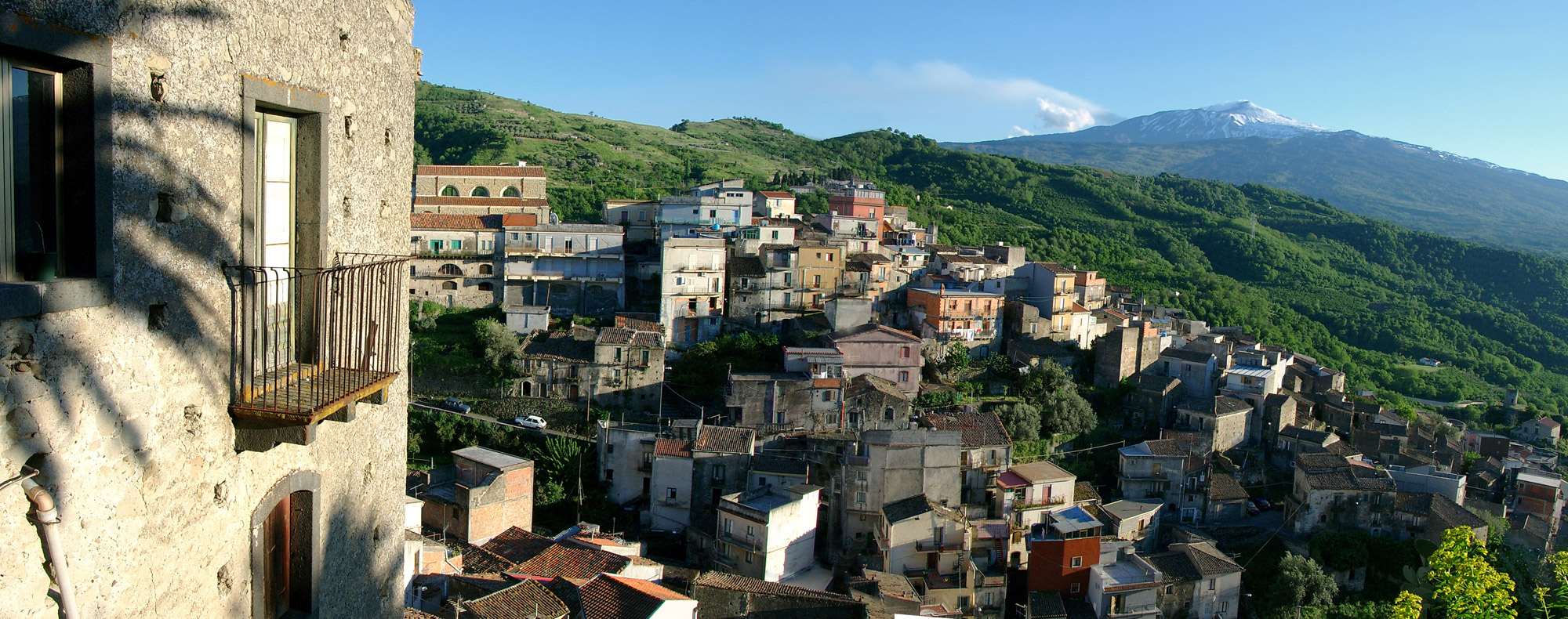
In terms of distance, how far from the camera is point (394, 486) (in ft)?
13.6

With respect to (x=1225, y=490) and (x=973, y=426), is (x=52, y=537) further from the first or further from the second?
(x=1225, y=490)

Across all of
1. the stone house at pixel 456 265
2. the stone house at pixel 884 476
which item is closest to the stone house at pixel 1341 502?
the stone house at pixel 884 476

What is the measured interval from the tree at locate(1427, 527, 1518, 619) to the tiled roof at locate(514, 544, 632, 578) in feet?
42.0

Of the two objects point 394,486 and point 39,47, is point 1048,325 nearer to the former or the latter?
point 394,486

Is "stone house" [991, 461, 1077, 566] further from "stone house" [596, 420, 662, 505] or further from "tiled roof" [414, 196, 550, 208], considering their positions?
"tiled roof" [414, 196, 550, 208]

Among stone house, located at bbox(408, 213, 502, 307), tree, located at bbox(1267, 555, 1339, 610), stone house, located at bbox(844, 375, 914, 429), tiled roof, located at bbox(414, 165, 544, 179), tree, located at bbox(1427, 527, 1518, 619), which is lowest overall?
tree, located at bbox(1267, 555, 1339, 610)

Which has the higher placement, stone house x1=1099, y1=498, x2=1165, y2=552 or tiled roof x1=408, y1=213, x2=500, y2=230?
tiled roof x1=408, y1=213, x2=500, y2=230

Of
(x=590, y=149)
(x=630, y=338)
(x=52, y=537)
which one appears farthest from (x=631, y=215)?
(x=52, y=537)

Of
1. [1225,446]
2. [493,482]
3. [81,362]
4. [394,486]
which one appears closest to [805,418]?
[493,482]

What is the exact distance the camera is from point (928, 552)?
851 inches

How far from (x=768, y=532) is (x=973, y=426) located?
8031mm

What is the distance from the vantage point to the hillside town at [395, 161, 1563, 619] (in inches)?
822

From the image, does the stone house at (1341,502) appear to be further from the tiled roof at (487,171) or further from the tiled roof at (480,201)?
the tiled roof at (487,171)

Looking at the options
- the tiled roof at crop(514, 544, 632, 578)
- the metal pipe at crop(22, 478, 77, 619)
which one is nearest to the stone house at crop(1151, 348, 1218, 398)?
the tiled roof at crop(514, 544, 632, 578)
